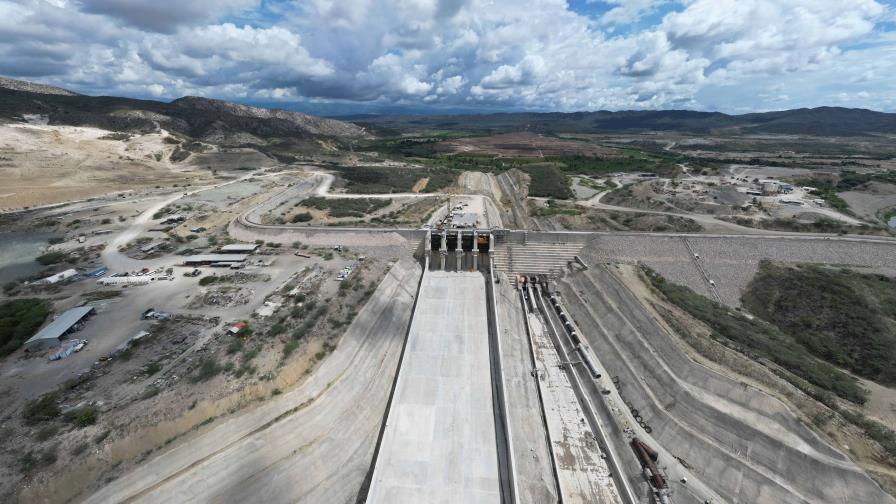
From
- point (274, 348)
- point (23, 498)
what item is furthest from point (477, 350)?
point (23, 498)

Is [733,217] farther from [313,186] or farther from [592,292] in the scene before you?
[313,186]

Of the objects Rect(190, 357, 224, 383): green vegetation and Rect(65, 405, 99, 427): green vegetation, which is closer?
Rect(65, 405, 99, 427): green vegetation

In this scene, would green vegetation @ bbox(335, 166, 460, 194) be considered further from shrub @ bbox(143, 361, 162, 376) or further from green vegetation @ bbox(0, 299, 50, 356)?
shrub @ bbox(143, 361, 162, 376)

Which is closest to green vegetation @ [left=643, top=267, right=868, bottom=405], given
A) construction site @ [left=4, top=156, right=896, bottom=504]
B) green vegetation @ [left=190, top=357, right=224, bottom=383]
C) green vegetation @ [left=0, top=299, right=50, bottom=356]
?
construction site @ [left=4, top=156, right=896, bottom=504]

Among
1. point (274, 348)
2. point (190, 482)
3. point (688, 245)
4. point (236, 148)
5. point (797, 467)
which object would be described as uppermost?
point (236, 148)

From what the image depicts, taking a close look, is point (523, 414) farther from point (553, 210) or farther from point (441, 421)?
point (553, 210)

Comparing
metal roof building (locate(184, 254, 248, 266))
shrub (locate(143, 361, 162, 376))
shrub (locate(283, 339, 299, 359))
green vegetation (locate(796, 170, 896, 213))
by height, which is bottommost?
shrub (locate(143, 361, 162, 376))

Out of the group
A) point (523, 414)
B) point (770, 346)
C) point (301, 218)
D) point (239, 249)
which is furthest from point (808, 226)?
point (239, 249)
